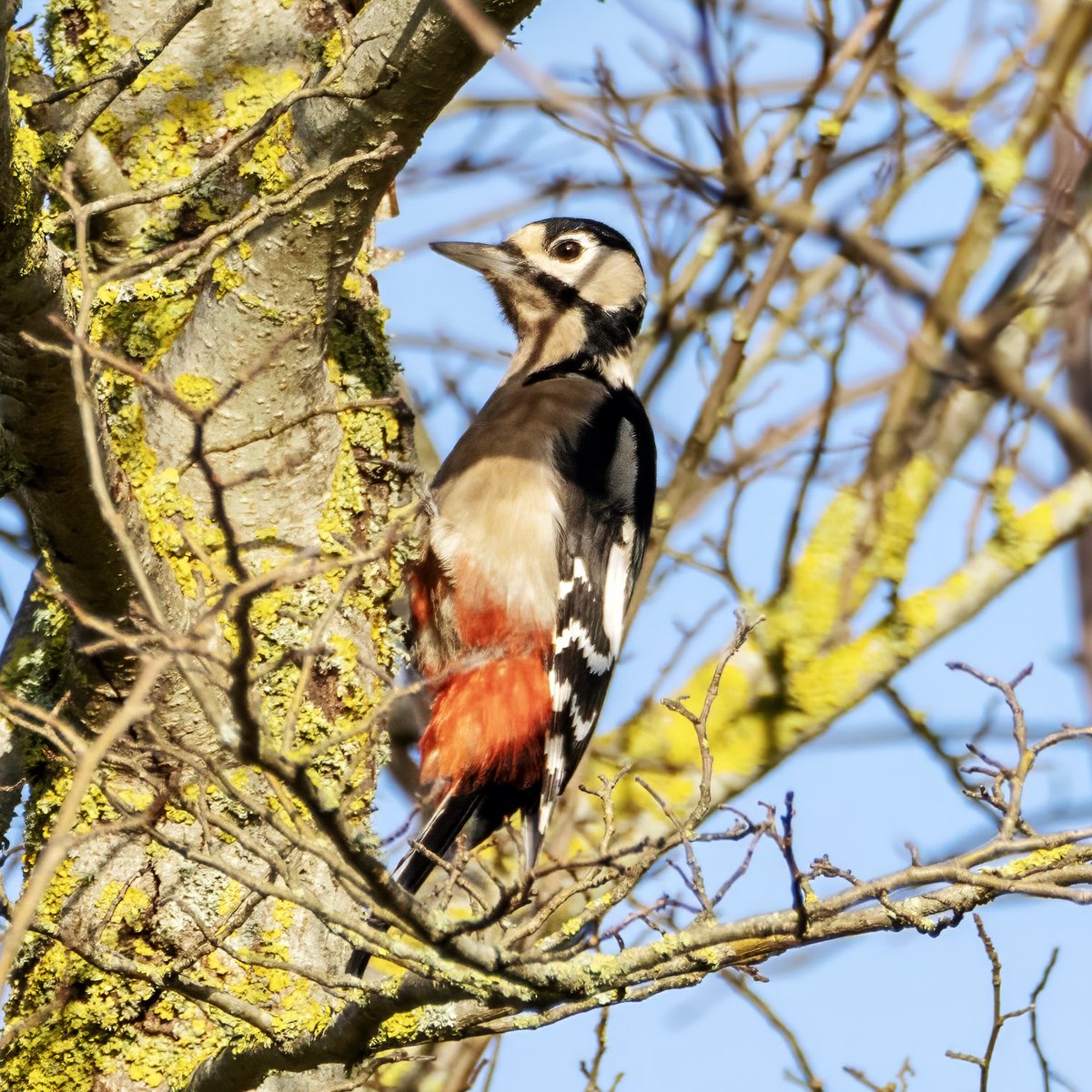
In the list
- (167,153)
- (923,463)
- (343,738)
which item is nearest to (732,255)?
(923,463)

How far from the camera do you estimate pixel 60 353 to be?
1.91 meters

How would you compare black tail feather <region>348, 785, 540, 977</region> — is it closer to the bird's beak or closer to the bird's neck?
the bird's neck

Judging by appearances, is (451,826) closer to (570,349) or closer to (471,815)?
(471,815)

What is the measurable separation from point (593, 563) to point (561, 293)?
2.83ft

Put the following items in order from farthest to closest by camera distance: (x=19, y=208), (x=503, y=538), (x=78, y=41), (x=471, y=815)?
(x=503, y=538) < (x=471, y=815) < (x=78, y=41) < (x=19, y=208)

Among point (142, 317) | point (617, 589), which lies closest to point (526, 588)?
point (617, 589)

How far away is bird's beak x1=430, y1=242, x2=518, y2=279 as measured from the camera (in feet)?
12.6

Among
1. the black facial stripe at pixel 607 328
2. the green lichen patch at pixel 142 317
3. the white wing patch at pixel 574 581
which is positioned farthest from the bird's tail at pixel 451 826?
the black facial stripe at pixel 607 328

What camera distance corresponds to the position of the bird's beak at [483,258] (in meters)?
3.83

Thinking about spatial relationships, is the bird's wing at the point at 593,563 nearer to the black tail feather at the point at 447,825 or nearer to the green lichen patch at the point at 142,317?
the black tail feather at the point at 447,825

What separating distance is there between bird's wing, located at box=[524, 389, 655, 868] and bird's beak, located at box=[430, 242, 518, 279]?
1.56 ft

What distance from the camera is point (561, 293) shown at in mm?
3951

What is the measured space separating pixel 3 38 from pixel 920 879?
1543 mm

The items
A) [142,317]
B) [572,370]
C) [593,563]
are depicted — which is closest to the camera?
[142,317]
